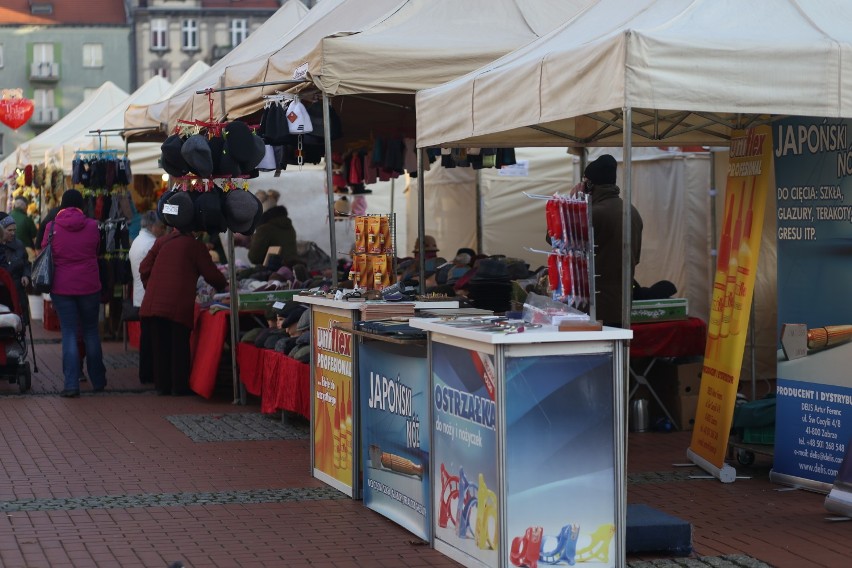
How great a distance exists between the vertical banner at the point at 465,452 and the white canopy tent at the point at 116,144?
34.4 ft

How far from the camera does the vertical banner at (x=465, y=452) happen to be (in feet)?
18.8

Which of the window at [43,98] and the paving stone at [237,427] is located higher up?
the window at [43,98]

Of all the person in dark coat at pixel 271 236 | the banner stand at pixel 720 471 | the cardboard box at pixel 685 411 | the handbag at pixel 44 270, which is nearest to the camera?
the banner stand at pixel 720 471

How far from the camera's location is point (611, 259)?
8.91 meters

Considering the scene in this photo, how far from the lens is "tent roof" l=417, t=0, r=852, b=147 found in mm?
5875

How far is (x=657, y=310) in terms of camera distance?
10.1 meters

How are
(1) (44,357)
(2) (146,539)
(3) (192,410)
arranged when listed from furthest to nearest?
(1) (44,357), (3) (192,410), (2) (146,539)

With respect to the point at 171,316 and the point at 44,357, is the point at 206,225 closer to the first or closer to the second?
the point at 171,316

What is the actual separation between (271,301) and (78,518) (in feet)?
16.6

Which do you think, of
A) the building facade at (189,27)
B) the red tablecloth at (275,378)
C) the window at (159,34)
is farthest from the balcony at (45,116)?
the red tablecloth at (275,378)

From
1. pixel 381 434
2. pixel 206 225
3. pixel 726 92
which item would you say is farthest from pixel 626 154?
pixel 206 225

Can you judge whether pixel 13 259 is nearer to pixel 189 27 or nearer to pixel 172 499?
pixel 172 499

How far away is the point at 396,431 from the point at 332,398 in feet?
3.77

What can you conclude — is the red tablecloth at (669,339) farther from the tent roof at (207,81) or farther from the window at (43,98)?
the window at (43,98)
